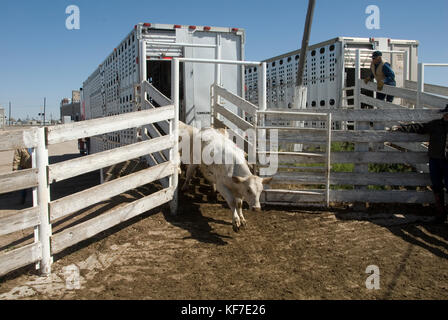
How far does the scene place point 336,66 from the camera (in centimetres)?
1341

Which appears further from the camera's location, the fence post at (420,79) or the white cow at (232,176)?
the fence post at (420,79)

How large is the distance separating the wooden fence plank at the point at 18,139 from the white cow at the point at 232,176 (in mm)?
3003

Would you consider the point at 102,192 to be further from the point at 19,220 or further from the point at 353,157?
the point at 353,157

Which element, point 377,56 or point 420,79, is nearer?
point 420,79

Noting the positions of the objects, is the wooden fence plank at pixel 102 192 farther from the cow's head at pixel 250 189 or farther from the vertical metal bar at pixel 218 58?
the vertical metal bar at pixel 218 58

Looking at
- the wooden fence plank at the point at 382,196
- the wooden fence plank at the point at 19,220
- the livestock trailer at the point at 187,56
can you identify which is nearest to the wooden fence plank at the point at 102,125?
the wooden fence plank at the point at 19,220

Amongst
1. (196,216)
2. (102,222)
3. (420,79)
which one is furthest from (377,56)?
(102,222)

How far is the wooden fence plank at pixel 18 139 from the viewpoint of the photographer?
387 centimetres

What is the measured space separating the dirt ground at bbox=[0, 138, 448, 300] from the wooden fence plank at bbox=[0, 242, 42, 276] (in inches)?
9.6

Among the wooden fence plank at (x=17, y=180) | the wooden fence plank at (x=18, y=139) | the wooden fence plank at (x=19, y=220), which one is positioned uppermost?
the wooden fence plank at (x=18, y=139)

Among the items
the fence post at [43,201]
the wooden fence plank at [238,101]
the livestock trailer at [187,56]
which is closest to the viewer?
the fence post at [43,201]

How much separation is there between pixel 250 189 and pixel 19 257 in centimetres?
329

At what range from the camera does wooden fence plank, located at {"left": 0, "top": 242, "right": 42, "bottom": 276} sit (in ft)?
12.6

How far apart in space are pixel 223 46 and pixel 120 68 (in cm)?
302
